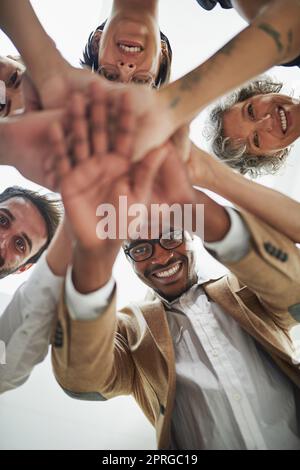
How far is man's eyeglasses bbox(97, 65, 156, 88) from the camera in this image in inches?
40.9

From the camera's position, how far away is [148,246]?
106cm

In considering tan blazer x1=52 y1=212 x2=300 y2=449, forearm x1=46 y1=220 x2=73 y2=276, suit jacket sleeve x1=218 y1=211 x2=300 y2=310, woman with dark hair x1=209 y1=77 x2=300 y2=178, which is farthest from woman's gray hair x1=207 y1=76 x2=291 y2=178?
forearm x1=46 y1=220 x2=73 y2=276

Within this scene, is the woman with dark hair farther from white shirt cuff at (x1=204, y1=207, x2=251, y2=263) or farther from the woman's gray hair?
white shirt cuff at (x1=204, y1=207, x2=251, y2=263)

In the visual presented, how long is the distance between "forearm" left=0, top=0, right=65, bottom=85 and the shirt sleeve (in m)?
0.35

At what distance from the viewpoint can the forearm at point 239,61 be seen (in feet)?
2.07

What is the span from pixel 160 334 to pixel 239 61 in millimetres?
560

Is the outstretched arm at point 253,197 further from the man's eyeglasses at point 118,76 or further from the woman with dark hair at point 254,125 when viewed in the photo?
the woman with dark hair at point 254,125

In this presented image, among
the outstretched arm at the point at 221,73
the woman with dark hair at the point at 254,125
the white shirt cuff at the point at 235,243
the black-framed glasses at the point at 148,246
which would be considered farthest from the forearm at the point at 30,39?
the woman with dark hair at the point at 254,125

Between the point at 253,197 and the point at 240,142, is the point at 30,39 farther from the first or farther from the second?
the point at 240,142

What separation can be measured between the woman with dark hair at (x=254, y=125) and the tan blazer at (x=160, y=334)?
0.46 metres

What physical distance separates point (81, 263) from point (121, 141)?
19cm

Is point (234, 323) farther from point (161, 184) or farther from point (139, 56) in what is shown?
point (139, 56)
